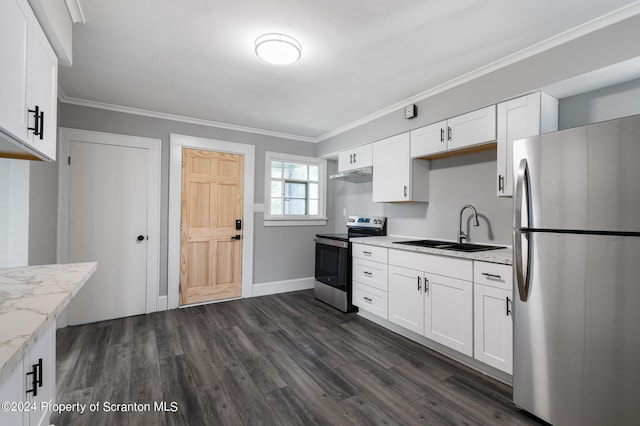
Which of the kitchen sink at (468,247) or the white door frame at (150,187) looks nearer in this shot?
the kitchen sink at (468,247)

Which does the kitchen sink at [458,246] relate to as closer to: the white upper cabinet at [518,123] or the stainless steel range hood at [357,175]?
the white upper cabinet at [518,123]

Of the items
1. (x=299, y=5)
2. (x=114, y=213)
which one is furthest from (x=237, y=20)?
(x=114, y=213)

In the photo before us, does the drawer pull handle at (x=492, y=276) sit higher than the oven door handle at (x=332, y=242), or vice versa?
the oven door handle at (x=332, y=242)

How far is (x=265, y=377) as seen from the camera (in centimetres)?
225

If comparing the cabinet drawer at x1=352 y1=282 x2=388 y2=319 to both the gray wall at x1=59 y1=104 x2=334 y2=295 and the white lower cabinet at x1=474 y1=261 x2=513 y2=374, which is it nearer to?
the white lower cabinet at x1=474 y1=261 x2=513 y2=374

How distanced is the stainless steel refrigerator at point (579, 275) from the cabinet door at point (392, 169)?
4.70 feet

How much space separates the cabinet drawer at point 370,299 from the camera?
3182 millimetres

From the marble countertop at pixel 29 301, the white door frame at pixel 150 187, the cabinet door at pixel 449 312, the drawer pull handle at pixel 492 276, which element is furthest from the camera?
the white door frame at pixel 150 187

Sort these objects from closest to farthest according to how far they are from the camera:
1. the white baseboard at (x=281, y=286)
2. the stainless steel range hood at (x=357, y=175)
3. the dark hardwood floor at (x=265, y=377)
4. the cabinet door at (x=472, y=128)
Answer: the dark hardwood floor at (x=265, y=377)
the cabinet door at (x=472, y=128)
the stainless steel range hood at (x=357, y=175)
the white baseboard at (x=281, y=286)

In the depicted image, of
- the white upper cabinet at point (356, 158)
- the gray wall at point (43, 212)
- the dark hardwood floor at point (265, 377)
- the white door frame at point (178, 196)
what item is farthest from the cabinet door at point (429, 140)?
the gray wall at point (43, 212)

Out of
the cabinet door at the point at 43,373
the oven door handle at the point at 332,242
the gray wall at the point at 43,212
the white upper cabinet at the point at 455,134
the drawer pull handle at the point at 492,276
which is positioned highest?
the white upper cabinet at the point at 455,134

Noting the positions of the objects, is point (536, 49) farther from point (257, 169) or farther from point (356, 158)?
point (257, 169)

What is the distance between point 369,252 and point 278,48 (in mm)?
2246

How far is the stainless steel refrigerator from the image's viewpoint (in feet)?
4.77
